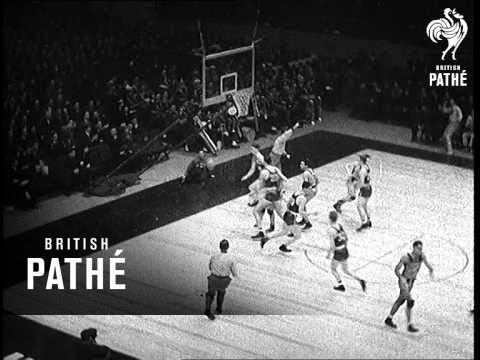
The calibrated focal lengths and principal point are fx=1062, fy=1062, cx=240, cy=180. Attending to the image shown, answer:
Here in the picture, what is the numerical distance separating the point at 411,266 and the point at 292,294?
231 cm

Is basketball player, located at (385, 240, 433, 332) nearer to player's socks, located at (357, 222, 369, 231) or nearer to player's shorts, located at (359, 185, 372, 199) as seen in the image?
player's shorts, located at (359, 185, 372, 199)

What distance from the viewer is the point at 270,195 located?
58.3 feet

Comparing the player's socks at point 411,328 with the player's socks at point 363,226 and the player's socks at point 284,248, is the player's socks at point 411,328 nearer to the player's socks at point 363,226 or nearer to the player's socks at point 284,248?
the player's socks at point 284,248

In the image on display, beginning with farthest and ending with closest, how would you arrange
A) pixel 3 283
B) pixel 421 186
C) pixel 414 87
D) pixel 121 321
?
pixel 414 87, pixel 421 186, pixel 3 283, pixel 121 321

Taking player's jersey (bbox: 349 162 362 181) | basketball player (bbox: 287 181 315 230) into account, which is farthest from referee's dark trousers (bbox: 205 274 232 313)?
player's jersey (bbox: 349 162 362 181)

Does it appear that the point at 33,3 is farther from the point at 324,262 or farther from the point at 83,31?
the point at 324,262

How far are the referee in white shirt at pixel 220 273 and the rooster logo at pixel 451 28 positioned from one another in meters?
6.66

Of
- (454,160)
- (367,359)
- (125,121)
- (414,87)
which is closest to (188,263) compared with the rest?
(367,359)

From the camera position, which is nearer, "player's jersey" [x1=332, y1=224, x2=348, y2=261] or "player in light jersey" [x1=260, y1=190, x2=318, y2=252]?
"player's jersey" [x1=332, y1=224, x2=348, y2=261]

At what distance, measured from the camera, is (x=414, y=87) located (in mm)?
25547

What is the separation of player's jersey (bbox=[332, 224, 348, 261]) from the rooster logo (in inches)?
205

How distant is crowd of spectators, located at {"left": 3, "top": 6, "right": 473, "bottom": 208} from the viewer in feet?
66.0

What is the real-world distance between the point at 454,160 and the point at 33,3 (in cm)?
1119

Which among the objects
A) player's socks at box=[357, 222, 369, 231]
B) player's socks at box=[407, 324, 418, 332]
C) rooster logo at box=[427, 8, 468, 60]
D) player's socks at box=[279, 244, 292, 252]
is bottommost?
player's socks at box=[357, 222, 369, 231]
